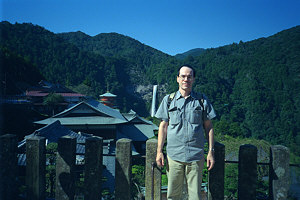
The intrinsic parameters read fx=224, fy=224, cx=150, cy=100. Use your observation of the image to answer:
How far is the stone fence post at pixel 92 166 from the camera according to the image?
243 centimetres

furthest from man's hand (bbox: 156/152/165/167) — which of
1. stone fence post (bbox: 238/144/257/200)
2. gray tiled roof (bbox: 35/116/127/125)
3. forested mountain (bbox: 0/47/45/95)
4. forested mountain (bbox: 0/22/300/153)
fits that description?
forested mountain (bbox: 0/22/300/153)

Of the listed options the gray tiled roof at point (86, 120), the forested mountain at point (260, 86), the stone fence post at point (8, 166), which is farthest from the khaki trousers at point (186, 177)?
the forested mountain at point (260, 86)

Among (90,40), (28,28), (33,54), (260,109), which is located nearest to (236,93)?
(260,109)

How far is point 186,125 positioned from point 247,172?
80 centimetres

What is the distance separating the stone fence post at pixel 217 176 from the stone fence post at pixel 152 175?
1.75 ft

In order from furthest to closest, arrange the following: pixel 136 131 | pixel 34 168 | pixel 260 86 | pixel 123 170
→ pixel 260 86 → pixel 136 131 → pixel 34 168 → pixel 123 170

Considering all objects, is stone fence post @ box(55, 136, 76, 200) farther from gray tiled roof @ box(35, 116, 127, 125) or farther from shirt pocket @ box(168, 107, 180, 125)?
gray tiled roof @ box(35, 116, 127, 125)

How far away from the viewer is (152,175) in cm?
233

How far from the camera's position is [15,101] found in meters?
22.7

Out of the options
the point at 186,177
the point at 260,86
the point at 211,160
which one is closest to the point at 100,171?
the point at 186,177

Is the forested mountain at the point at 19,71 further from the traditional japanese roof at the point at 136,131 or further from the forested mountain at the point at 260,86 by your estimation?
the forested mountain at the point at 260,86

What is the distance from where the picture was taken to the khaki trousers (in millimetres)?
2180

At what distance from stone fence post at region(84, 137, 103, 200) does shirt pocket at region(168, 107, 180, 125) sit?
→ 80 centimetres

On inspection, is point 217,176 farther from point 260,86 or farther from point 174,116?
point 260,86
